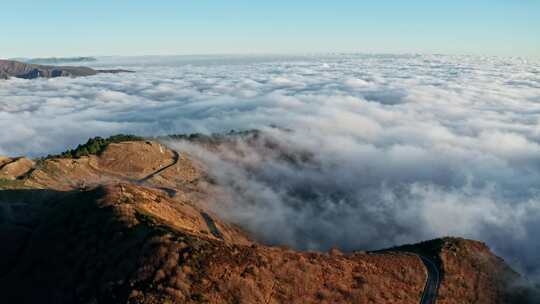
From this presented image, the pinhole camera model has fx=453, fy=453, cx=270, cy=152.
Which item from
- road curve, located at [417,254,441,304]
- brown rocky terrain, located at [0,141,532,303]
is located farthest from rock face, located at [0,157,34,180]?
road curve, located at [417,254,441,304]

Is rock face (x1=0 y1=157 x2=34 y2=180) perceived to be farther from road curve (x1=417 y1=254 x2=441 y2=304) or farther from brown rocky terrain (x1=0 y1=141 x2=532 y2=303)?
road curve (x1=417 y1=254 x2=441 y2=304)

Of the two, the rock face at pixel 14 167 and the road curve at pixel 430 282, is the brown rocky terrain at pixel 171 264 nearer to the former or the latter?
the road curve at pixel 430 282

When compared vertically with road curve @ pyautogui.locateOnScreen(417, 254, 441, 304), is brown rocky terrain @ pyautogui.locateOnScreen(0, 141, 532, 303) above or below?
above

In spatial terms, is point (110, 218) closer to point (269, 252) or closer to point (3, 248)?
point (3, 248)

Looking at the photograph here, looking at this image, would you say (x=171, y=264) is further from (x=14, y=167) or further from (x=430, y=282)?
(x=14, y=167)

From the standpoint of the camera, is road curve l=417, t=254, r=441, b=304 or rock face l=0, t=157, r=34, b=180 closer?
road curve l=417, t=254, r=441, b=304

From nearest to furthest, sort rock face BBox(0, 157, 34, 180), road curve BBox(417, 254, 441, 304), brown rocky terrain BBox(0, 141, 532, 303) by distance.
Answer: brown rocky terrain BBox(0, 141, 532, 303)
road curve BBox(417, 254, 441, 304)
rock face BBox(0, 157, 34, 180)

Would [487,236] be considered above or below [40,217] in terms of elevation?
below

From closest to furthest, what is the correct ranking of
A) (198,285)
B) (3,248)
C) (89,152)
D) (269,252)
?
1. (198,285)
2. (269,252)
3. (3,248)
4. (89,152)

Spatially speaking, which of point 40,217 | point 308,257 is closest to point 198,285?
point 308,257
